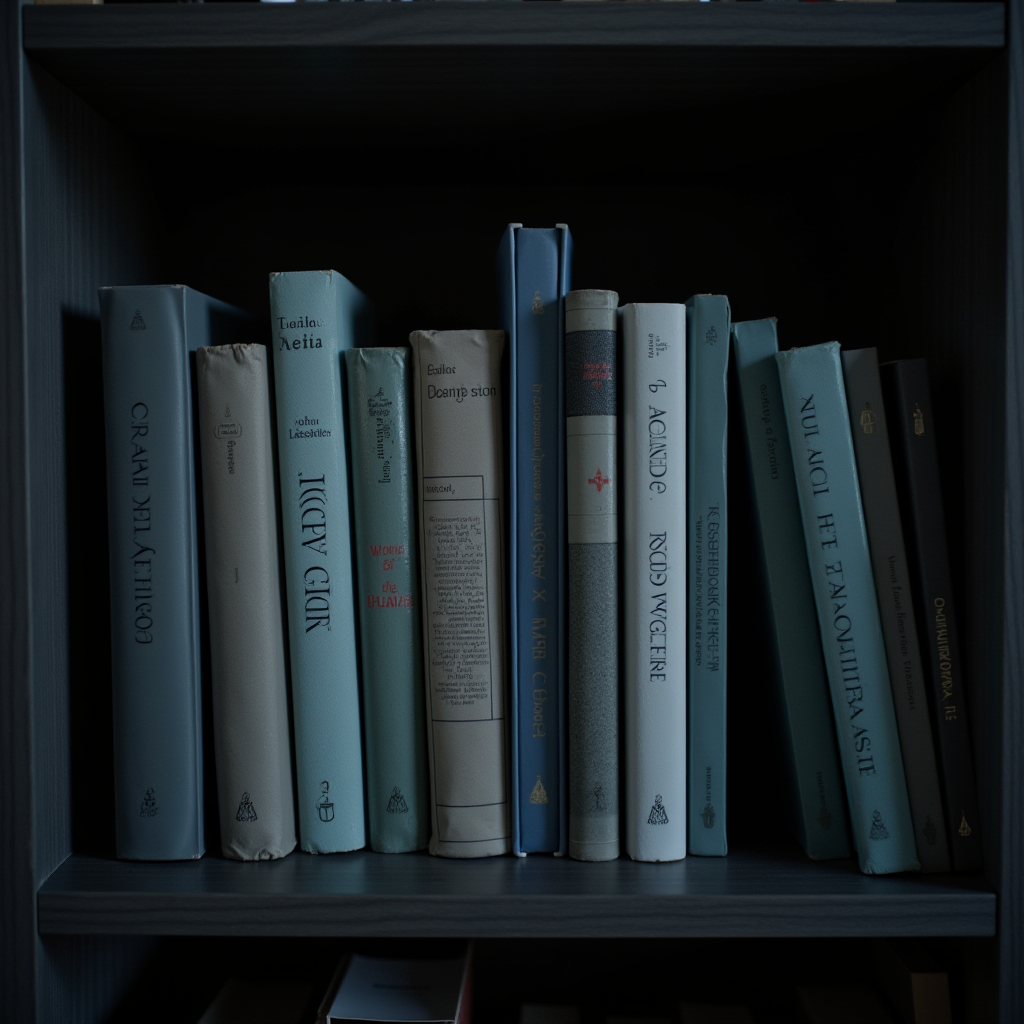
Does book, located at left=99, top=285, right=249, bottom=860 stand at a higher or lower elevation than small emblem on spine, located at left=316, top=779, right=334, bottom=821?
higher

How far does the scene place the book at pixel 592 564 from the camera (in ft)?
1.85

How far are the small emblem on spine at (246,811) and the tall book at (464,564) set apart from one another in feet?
0.43

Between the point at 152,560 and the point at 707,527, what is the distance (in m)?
0.38

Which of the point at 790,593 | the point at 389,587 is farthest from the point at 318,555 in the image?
the point at 790,593

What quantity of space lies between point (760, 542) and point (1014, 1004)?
1.09 ft

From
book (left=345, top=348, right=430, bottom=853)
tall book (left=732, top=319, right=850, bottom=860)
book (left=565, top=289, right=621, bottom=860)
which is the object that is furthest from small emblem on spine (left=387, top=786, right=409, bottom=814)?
tall book (left=732, top=319, right=850, bottom=860)

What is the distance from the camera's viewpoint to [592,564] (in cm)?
57

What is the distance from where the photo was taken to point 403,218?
0.79 metres

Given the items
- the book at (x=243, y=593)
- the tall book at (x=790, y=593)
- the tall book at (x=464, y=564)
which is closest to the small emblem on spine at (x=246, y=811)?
the book at (x=243, y=593)

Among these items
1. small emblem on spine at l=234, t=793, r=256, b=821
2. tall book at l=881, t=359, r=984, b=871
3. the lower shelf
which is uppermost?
tall book at l=881, t=359, r=984, b=871

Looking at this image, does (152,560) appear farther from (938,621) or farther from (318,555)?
(938,621)

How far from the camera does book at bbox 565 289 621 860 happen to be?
56 centimetres

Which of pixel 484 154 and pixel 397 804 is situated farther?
pixel 484 154

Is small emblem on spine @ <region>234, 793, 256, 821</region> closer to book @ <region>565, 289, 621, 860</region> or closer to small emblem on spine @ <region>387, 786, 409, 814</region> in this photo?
small emblem on spine @ <region>387, 786, 409, 814</region>
